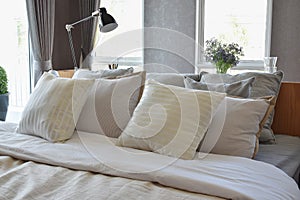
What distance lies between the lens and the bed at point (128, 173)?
132cm

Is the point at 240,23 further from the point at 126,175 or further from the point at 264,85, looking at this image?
the point at 126,175

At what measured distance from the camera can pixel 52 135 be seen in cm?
202

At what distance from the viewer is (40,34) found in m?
3.87

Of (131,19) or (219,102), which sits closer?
(219,102)

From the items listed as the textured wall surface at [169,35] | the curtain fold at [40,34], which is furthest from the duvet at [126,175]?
the textured wall surface at [169,35]

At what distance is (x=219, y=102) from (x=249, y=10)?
2231 millimetres

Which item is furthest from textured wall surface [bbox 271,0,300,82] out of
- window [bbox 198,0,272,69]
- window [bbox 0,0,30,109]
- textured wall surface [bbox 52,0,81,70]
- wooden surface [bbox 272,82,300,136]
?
window [bbox 0,0,30,109]

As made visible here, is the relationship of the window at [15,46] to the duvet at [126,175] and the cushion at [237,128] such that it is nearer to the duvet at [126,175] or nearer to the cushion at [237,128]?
the duvet at [126,175]

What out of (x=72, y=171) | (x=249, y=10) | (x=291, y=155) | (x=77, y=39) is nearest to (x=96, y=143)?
(x=72, y=171)

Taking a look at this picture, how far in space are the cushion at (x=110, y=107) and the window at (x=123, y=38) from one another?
2142mm

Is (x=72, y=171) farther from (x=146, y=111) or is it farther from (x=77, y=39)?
(x=77, y=39)

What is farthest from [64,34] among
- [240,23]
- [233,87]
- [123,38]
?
[233,87]

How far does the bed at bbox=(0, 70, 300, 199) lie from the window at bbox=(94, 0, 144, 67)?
2526 mm

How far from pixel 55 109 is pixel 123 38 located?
2503mm
